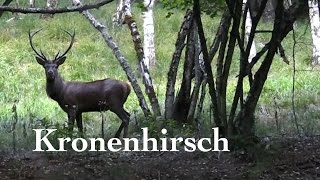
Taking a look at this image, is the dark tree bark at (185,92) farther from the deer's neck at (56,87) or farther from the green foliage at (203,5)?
the deer's neck at (56,87)

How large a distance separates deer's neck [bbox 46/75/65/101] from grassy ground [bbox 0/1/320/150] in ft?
1.14

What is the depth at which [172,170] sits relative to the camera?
5.74 meters

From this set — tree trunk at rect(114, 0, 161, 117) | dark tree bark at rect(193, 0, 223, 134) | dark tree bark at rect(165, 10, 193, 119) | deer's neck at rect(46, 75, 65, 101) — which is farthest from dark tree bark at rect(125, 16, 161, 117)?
dark tree bark at rect(193, 0, 223, 134)

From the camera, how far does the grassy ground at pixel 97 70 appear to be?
8.95 meters

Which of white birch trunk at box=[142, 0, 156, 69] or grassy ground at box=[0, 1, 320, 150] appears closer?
grassy ground at box=[0, 1, 320, 150]

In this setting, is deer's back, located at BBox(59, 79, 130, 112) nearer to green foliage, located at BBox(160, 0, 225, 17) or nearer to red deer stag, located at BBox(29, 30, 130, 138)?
red deer stag, located at BBox(29, 30, 130, 138)

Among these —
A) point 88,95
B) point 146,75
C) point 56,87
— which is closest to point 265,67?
point 146,75

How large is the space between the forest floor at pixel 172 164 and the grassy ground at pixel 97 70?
0.99m

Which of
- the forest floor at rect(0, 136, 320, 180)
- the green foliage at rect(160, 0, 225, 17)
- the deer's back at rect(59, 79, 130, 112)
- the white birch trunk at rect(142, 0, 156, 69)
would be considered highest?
the white birch trunk at rect(142, 0, 156, 69)

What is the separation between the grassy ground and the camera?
8.95 metres

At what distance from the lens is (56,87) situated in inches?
322

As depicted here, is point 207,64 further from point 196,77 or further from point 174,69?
point 174,69

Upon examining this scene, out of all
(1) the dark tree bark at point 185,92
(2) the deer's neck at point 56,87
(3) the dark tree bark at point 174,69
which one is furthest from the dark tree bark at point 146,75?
(2) the deer's neck at point 56,87

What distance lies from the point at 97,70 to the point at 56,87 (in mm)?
6974
